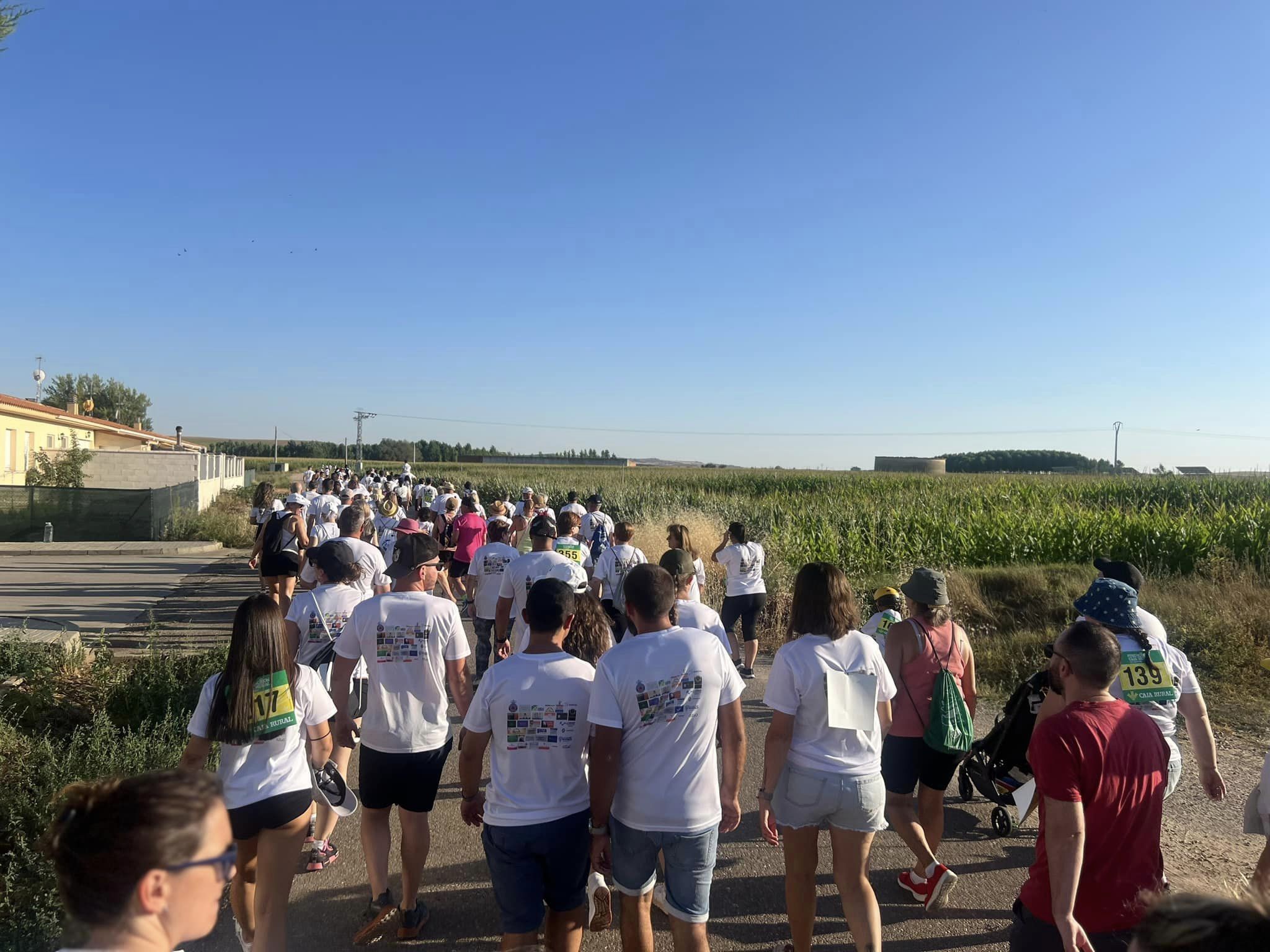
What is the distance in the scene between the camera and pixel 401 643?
143 inches

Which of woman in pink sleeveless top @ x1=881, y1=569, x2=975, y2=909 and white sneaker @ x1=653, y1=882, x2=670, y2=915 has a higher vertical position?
woman in pink sleeveless top @ x1=881, y1=569, x2=975, y2=909

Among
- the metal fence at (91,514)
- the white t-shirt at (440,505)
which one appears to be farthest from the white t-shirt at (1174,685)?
the metal fence at (91,514)

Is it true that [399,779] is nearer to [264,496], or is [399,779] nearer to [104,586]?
[264,496]

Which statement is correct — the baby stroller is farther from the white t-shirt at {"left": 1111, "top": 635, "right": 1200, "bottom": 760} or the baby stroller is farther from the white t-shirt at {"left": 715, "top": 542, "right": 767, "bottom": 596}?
the white t-shirt at {"left": 715, "top": 542, "right": 767, "bottom": 596}

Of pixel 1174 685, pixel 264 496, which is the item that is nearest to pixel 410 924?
pixel 1174 685

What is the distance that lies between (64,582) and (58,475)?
14.0 meters

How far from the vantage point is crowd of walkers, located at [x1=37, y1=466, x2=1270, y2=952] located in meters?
1.58

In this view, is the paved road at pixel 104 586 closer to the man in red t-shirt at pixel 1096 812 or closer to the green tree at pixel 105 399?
the man in red t-shirt at pixel 1096 812

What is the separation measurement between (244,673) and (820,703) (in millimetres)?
2311

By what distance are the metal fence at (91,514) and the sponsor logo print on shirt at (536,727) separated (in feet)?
72.1

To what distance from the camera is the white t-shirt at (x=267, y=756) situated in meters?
2.94

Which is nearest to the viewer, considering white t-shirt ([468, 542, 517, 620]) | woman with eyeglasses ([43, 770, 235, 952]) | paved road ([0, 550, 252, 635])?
woman with eyeglasses ([43, 770, 235, 952])

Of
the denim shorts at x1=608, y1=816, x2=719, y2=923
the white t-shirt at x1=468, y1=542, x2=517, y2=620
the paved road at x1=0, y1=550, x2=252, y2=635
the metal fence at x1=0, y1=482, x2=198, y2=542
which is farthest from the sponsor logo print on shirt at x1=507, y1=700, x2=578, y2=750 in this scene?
the metal fence at x1=0, y1=482, x2=198, y2=542

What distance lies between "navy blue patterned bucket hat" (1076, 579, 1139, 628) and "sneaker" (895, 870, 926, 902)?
66.7 inches
